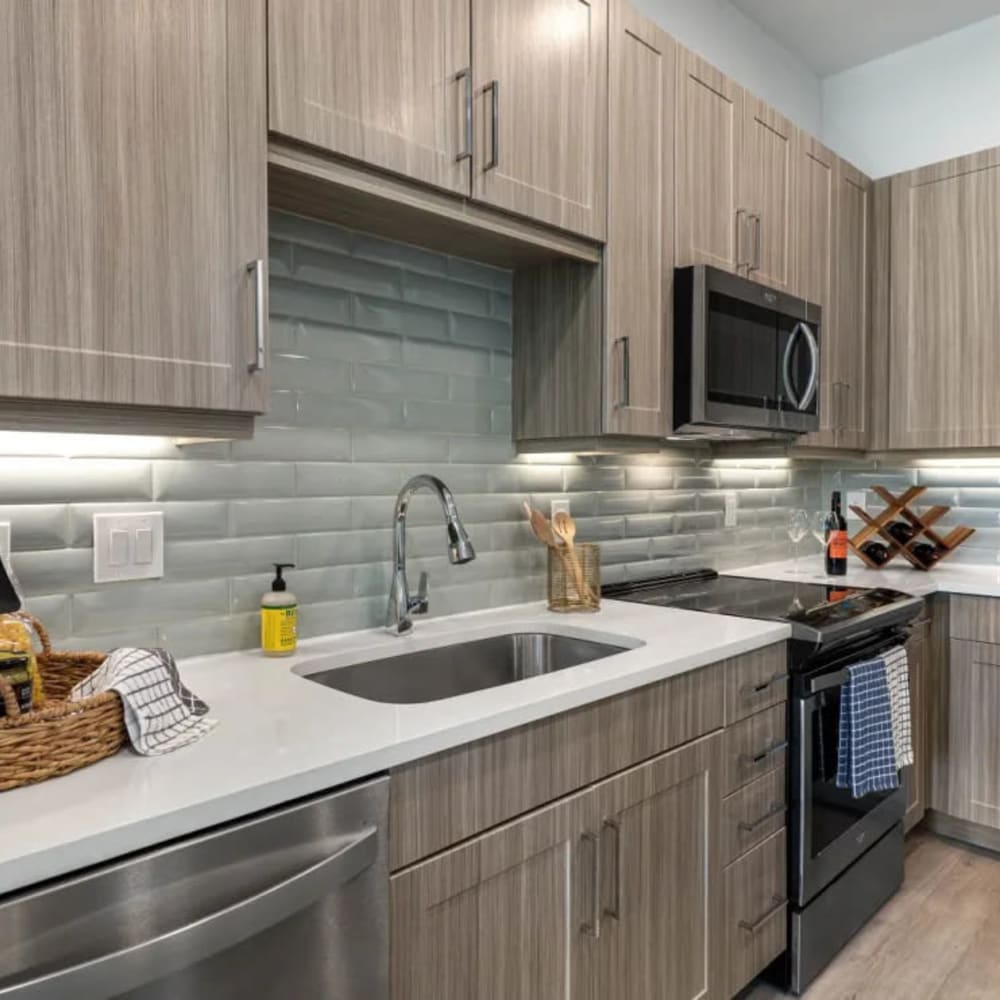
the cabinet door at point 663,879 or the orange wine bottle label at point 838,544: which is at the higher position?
the orange wine bottle label at point 838,544

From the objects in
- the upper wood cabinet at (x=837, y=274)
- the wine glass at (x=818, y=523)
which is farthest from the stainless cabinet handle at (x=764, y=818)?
the wine glass at (x=818, y=523)

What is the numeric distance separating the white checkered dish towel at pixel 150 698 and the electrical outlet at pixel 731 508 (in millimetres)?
2157

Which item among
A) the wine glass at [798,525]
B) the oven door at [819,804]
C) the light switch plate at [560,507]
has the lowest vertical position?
the oven door at [819,804]

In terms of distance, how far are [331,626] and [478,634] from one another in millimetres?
332

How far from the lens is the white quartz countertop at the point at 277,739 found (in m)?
0.79

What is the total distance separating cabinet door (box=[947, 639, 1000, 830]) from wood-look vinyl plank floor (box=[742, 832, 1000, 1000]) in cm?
17

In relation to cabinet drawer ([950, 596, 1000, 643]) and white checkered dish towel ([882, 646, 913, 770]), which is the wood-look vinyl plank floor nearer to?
white checkered dish towel ([882, 646, 913, 770])

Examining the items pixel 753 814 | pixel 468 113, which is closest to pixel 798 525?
pixel 753 814

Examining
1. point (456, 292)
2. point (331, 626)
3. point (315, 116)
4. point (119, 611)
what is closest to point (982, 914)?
point (331, 626)

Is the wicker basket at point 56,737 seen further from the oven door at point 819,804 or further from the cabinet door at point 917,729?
the cabinet door at point 917,729

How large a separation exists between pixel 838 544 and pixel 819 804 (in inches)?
45.8

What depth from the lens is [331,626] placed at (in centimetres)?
169

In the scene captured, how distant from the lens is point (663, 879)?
1533mm

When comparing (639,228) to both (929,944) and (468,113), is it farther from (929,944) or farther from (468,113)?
(929,944)
